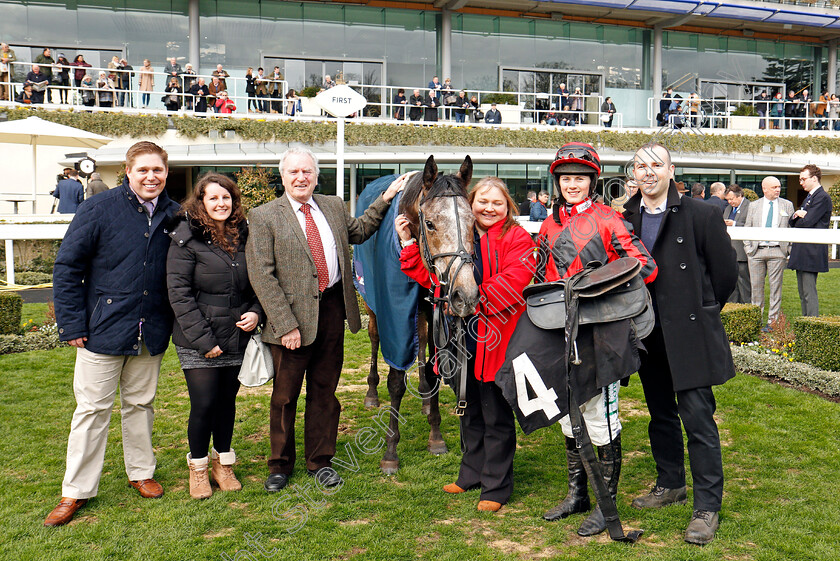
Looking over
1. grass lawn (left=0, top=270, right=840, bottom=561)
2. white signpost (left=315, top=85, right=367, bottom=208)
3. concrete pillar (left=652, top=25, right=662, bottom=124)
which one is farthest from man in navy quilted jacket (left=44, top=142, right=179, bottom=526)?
concrete pillar (left=652, top=25, right=662, bottom=124)

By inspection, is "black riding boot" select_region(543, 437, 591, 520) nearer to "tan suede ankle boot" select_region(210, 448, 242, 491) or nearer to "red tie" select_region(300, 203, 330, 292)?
"red tie" select_region(300, 203, 330, 292)

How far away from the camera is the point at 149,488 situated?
3908 millimetres

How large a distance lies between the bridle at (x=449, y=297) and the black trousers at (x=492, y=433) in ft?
0.43

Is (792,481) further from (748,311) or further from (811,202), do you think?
(811,202)

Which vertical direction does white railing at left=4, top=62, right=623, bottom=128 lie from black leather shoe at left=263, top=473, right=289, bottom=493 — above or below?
above

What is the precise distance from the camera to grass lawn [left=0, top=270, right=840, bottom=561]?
3.23 metres

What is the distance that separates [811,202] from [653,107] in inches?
786

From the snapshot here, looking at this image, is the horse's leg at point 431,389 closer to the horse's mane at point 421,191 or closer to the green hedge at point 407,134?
the horse's mane at point 421,191

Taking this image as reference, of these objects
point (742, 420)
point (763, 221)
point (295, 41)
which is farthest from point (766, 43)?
point (742, 420)

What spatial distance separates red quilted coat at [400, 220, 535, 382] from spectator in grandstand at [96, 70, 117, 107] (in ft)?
58.6

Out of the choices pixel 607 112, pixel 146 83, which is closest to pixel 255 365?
pixel 146 83

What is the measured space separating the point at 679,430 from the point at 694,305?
864 mm

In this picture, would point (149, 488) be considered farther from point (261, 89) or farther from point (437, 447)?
point (261, 89)

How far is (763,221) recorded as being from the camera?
8.44 metres
